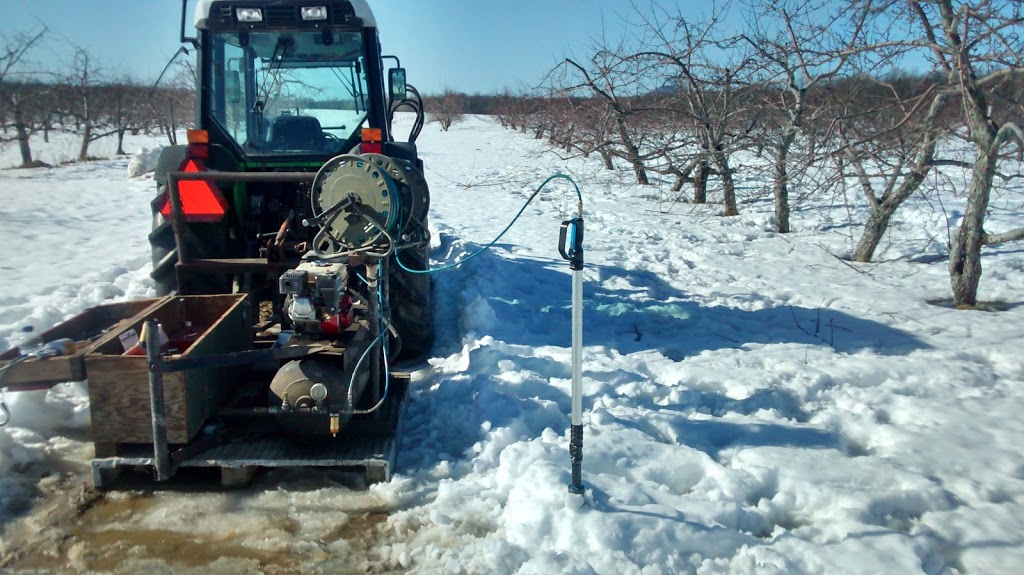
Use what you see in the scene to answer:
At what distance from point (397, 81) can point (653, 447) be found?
3.11 metres

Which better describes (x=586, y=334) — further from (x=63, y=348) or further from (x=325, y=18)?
A: (x=63, y=348)

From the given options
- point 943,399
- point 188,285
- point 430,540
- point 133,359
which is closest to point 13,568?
point 133,359

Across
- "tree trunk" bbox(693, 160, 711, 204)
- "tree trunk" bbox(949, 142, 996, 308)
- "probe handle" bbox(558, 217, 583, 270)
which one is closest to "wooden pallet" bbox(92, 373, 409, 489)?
"probe handle" bbox(558, 217, 583, 270)

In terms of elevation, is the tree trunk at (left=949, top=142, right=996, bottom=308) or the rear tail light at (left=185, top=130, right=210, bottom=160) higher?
the rear tail light at (left=185, top=130, right=210, bottom=160)

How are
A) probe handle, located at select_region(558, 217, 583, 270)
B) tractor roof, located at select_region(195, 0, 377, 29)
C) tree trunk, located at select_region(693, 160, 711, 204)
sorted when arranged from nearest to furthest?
probe handle, located at select_region(558, 217, 583, 270) < tractor roof, located at select_region(195, 0, 377, 29) < tree trunk, located at select_region(693, 160, 711, 204)

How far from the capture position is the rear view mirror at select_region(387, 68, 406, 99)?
4.96 m

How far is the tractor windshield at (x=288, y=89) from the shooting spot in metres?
4.71

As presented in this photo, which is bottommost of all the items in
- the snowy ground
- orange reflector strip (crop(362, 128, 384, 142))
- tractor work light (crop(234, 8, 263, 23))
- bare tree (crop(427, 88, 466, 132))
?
the snowy ground

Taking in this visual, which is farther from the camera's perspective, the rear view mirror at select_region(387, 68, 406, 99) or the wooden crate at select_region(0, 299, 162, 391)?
the rear view mirror at select_region(387, 68, 406, 99)

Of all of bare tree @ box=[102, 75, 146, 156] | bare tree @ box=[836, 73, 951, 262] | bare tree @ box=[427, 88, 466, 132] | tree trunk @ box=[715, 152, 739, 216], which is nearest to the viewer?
bare tree @ box=[836, 73, 951, 262]

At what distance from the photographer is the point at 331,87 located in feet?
16.3

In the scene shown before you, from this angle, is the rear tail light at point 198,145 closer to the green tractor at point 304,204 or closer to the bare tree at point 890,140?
the green tractor at point 304,204

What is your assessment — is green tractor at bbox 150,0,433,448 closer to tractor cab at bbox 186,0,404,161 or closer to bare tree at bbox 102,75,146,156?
tractor cab at bbox 186,0,404,161

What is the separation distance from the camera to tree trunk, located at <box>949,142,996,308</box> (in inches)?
210
